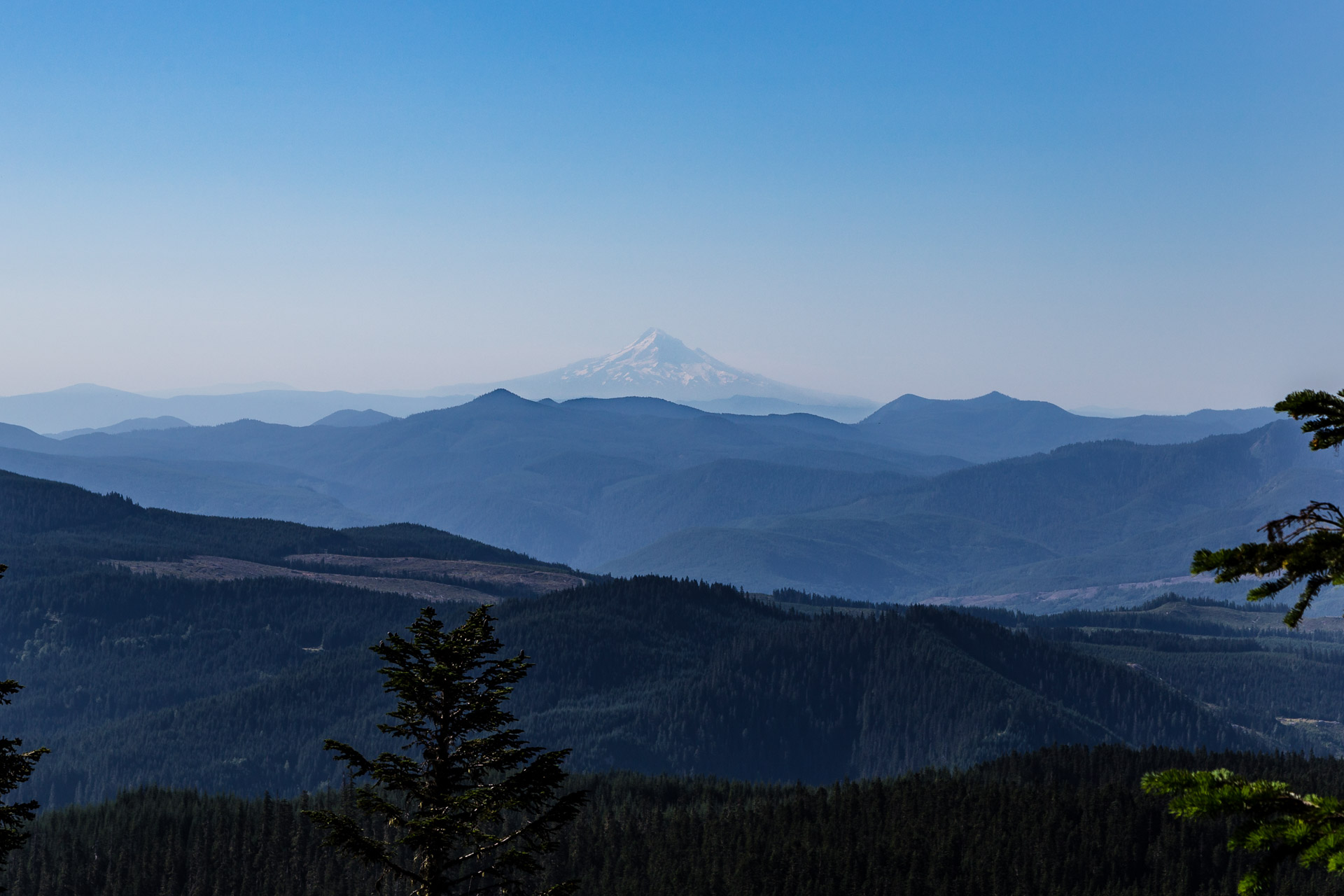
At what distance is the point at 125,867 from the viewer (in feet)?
588

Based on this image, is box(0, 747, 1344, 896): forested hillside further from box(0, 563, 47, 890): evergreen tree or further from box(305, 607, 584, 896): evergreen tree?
box(0, 563, 47, 890): evergreen tree

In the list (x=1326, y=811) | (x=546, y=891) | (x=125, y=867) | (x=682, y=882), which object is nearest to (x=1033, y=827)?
(x=682, y=882)

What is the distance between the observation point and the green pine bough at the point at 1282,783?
19.4m

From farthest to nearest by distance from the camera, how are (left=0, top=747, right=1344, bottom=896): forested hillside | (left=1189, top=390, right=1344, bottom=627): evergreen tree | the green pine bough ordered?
(left=0, top=747, right=1344, bottom=896): forested hillside
(left=1189, top=390, right=1344, bottom=627): evergreen tree
the green pine bough

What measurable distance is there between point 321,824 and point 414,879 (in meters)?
3.35

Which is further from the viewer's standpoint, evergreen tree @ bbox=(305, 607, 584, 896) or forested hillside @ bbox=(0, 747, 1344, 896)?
forested hillside @ bbox=(0, 747, 1344, 896)

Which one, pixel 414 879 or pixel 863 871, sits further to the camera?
pixel 863 871

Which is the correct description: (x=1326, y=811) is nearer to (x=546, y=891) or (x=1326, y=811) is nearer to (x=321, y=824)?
(x=546, y=891)

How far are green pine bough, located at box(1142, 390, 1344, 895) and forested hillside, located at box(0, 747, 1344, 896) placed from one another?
13430 centimetres

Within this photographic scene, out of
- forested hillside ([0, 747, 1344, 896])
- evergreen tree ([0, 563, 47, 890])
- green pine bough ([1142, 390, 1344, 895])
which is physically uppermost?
green pine bough ([1142, 390, 1344, 895])

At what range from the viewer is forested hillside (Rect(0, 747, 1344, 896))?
157 m

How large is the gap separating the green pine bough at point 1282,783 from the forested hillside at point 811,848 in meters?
134

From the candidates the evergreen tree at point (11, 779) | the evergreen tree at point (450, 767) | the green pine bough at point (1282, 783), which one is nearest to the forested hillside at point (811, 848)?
the evergreen tree at point (450, 767)

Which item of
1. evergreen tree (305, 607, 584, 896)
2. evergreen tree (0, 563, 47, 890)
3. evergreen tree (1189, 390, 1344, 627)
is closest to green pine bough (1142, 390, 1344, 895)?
evergreen tree (1189, 390, 1344, 627)
